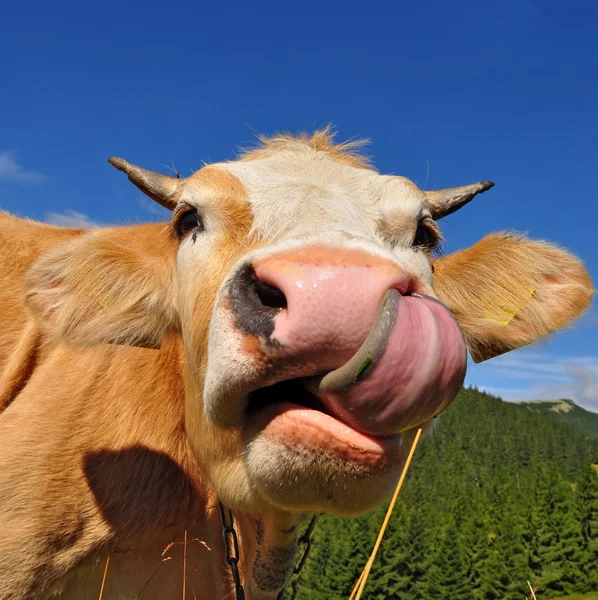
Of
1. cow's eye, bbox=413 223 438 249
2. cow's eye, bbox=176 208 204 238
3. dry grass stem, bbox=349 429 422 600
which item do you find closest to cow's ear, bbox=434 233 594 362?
cow's eye, bbox=413 223 438 249

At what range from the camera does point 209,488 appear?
432cm

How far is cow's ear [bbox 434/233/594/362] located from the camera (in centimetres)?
445

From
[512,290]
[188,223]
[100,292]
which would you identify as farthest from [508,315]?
[100,292]

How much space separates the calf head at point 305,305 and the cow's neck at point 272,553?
0.68 meters

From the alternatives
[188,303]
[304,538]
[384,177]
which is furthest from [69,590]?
[384,177]

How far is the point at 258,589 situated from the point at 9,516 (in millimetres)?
1777

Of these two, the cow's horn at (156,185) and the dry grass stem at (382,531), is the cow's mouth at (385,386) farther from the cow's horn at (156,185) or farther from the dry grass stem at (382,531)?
the cow's horn at (156,185)

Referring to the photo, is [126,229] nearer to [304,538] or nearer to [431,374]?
[304,538]

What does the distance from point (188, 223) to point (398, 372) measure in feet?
7.21

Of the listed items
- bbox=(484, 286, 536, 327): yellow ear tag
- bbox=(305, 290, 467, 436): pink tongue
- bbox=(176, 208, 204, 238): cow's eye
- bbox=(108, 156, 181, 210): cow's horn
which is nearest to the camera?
bbox=(305, 290, 467, 436): pink tongue

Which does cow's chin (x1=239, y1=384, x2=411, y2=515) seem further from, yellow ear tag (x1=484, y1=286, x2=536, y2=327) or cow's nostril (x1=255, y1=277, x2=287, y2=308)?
yellow ear tag (x1=484, y1=286, x2=536, y2=327)

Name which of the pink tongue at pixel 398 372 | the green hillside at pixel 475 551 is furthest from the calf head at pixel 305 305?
the green hillside at pixel 475 551

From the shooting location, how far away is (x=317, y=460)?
2.35m

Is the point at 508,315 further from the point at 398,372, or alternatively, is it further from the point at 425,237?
the point at 398,372
